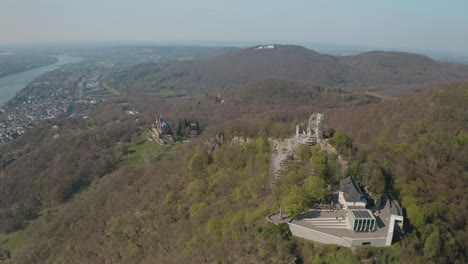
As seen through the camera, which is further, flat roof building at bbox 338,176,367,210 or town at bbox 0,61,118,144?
town at bbox 0,61,118,144

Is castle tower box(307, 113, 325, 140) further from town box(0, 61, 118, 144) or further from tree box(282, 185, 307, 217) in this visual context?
town box(0, 61, 118, 144)

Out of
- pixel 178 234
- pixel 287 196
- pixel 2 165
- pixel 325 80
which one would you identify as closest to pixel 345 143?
pixel 287 196

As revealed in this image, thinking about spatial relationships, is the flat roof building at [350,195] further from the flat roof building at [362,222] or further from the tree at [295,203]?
the tree at [295,203]

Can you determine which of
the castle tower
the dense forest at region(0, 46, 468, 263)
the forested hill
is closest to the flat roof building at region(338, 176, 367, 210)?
the dense forest at region(0, 46, 468, 263)

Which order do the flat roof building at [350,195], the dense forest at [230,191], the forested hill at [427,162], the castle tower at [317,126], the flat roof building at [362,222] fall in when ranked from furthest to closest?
the castle tower at [317,126] → the flat roof building at [350,195] → the dense forest at [230,191] → the forested hill at [427,162] → the flat roof building at [362,222]

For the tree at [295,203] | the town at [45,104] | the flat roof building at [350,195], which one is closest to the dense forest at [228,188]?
the tree at [295,203]

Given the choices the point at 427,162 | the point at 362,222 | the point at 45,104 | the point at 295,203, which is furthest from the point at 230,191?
the point at 45,104

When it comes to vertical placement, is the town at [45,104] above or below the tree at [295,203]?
below

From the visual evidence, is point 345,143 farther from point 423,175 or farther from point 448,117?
point 448,117

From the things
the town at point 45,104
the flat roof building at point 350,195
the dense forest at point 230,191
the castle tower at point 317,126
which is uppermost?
the castle tower at point 317,126
